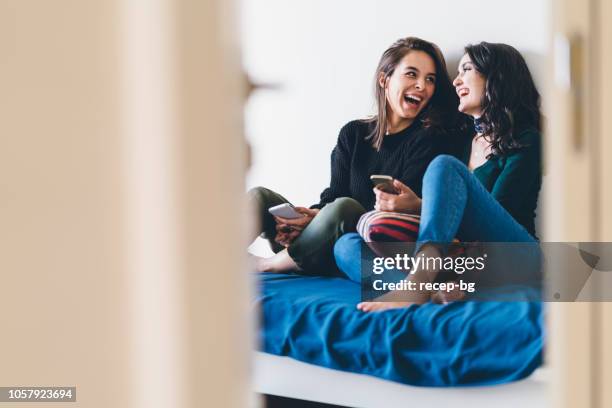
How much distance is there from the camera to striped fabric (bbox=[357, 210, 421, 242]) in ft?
3.95

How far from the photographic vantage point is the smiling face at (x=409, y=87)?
1207 mm

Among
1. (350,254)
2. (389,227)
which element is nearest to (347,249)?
(350,254)

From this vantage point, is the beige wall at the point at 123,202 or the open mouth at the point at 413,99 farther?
the open mouth at the point at 413,99

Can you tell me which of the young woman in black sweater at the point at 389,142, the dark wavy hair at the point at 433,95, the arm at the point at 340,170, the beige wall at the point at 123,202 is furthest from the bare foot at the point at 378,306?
the beige wall at the point at 123,202

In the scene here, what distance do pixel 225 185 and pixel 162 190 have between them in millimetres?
43

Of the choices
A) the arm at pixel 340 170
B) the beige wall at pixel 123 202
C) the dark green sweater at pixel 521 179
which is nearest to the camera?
the beige wall at pixel 123 202

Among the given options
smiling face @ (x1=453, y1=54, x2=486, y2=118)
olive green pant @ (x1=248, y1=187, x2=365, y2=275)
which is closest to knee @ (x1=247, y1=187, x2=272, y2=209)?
olive green pant @ (x1=248, y1=187, x2=365, y2=275)

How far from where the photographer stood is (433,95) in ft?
4.02

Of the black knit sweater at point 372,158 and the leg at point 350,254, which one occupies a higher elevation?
the black knit sweater at point 372,158

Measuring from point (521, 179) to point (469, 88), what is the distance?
0.21 meters

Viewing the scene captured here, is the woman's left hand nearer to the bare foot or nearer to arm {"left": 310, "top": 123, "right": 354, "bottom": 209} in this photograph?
arm {"left": 310, "top": 123, "right": 354, "bottom": 209}

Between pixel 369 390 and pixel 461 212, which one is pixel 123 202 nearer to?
pixel 461 212

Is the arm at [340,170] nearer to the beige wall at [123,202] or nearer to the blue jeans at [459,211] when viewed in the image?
the blue jeans at [459,211]

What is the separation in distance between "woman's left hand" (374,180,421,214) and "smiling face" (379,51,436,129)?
0.13 meters
